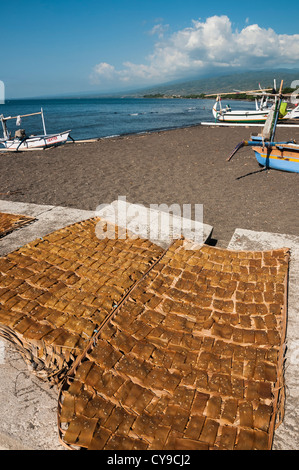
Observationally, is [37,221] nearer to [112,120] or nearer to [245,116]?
[245,116]

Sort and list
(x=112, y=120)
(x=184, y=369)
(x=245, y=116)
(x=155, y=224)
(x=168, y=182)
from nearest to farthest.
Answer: (x=184, y=369), (x=155, y=224), (x=168, y=182), (x=245, y=116), (x=112, y=120)

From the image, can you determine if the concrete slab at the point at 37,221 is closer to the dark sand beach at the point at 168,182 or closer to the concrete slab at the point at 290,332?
the dark sand beach at the point at 168,182

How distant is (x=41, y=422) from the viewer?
2.21 meters

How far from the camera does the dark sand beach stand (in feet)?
25.0

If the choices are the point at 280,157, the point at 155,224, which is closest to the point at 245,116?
the point at 280,157

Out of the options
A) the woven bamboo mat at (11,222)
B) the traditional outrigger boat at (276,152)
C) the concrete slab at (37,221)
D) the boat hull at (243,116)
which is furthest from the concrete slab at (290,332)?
the boat hull at (243,116)

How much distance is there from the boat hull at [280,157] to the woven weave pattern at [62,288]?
8.76 m

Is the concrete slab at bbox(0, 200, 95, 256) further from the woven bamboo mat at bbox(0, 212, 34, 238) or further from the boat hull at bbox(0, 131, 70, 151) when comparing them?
the boat hull at bbox(0, 131, 70, 151)

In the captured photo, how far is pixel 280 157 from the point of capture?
10.9 meters

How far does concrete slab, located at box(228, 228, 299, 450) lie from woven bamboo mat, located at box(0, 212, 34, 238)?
3839 millimetres

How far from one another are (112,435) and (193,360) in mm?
913

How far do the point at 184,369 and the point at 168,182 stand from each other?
8423mm

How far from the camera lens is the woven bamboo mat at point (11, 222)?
5.09 meters
